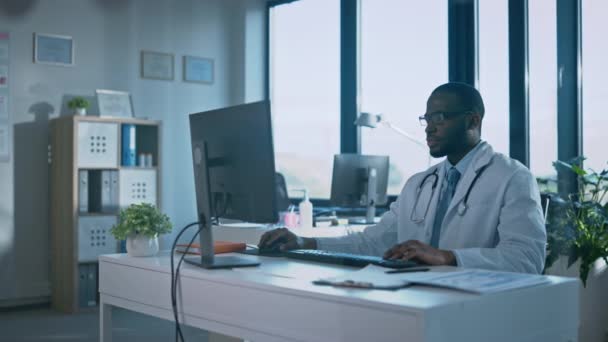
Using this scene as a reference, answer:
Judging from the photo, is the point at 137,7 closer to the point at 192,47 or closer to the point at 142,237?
the point at 192,47

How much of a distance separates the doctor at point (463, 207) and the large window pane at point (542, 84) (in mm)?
2166

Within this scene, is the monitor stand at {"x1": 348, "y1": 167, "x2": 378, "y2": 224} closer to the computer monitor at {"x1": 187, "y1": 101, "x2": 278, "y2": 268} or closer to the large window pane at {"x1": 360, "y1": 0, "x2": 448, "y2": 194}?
the large window pane at {"x1": 360, "y1": 0, "x2": 448, "y2": 194}

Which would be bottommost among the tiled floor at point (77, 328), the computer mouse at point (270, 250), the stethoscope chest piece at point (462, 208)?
the tiled floor at point (77, 328)

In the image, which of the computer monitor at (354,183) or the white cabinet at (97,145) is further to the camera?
the white cabinet at (97,145)

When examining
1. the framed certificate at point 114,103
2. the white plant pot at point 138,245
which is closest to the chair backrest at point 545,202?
the white plant pot at point 138,245

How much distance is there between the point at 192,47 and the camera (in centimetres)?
613

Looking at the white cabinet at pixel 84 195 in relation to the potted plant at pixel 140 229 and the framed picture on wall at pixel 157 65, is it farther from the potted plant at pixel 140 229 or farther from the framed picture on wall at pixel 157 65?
the potted plant at pixel 140 229

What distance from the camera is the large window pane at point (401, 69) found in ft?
16.6

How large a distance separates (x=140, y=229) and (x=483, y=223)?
1103 mm

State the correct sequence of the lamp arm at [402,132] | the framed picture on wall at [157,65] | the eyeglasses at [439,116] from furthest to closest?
the framed picture on wall at [157,65] → the lamp arm at [402,132] → the eyeglasses at [439,116]

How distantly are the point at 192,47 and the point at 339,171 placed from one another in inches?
85.1

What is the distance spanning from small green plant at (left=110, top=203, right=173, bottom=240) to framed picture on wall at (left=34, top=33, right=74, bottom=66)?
11.3 ft

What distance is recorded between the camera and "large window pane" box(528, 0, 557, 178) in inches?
173

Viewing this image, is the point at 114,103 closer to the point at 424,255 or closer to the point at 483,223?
the point at 483,223
